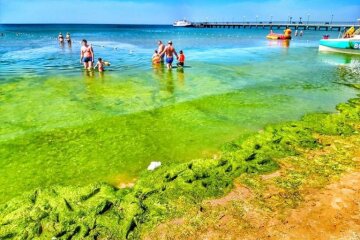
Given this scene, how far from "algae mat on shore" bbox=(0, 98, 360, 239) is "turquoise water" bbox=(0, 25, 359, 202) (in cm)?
55

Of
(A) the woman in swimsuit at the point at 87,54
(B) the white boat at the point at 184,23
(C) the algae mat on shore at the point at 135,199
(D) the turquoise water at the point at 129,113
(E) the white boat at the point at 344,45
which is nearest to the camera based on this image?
(C) the algae mat on shore at the point at 135,199

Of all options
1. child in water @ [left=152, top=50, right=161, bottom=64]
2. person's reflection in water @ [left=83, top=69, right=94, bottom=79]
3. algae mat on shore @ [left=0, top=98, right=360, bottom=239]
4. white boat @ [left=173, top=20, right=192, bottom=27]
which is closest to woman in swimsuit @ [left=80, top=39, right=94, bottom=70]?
person's reflection in water @ [left=83, top=69, right=94, bottom=79]

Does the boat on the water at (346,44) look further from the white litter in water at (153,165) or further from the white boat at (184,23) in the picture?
the white boat at (184,23)

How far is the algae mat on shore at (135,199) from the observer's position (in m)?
4.75

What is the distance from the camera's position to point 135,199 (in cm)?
541

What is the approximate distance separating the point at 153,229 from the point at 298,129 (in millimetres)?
5716

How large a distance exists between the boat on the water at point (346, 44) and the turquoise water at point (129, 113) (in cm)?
1004

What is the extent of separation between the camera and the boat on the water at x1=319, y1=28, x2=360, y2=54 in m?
27.0

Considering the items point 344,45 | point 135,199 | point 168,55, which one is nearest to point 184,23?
point 344,45

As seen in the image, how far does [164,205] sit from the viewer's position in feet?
17.4

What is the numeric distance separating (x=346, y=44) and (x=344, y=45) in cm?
21

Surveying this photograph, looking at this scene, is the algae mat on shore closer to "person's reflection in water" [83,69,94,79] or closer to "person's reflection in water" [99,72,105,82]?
"person's reflection in water" [99,72,105,82]

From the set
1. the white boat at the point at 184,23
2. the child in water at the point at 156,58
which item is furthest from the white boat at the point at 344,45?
the white boat at the point at 184,23

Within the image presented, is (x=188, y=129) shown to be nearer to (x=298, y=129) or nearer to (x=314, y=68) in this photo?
(x=298, y=129)
